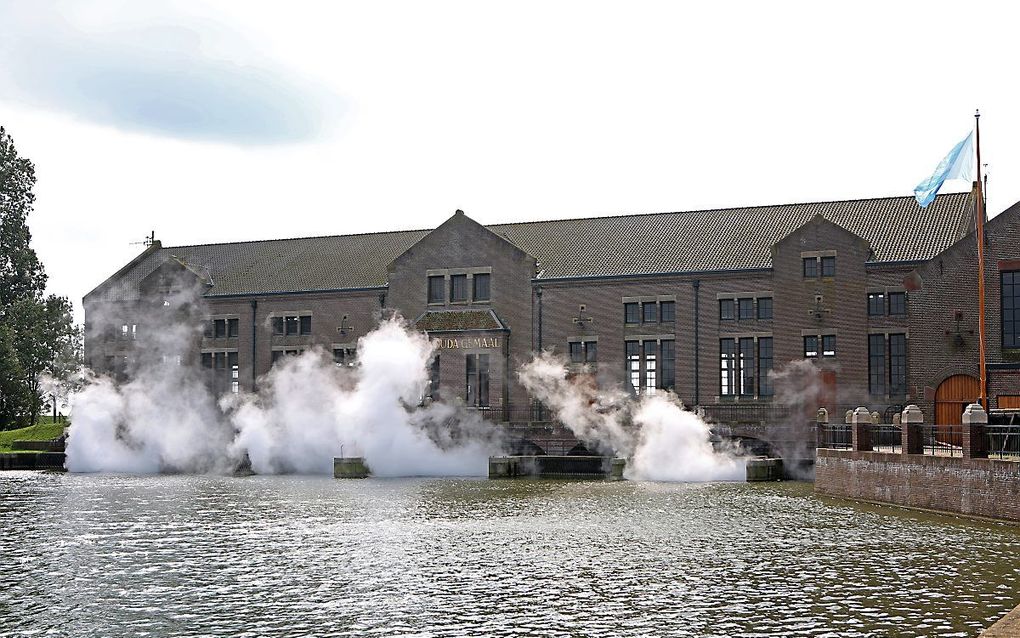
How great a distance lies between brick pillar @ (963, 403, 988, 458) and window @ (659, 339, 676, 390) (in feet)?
104

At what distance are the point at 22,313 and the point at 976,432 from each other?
6963 centimetres

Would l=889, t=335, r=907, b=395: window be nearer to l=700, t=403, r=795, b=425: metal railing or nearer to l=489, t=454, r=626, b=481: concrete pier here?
l=700, t=403, r=795, b=425: metal railing

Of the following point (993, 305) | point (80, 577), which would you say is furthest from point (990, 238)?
point (80, 577)

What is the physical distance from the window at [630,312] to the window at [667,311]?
1317 mm

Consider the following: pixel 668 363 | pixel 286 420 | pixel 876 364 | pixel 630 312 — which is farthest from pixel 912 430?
pixel 286 420

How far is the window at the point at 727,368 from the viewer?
2628 inches

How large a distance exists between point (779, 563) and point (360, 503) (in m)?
20.5

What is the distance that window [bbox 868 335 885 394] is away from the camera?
208 ft

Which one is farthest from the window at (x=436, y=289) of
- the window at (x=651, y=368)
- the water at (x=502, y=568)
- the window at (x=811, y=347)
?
the water at (x=502, y=568)

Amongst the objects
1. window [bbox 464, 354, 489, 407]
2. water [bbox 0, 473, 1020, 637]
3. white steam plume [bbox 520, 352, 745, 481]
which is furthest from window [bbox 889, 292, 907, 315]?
window [bbox 464, 354, 489, 407]

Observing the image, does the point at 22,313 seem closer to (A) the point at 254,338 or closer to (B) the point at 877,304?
(A) the point at 254,338

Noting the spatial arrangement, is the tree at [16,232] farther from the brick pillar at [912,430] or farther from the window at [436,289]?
the brick pillar at [912,430]

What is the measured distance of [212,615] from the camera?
22.2 metres

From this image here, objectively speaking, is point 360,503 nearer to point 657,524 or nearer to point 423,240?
point 657,524
